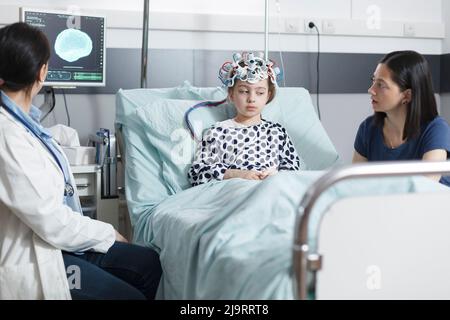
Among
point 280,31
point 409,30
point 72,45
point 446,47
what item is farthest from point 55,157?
point 446,47

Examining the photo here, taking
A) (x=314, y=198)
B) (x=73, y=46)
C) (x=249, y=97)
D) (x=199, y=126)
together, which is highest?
(x=73, y=46)

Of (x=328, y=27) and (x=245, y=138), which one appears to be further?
(x=328, y=27)

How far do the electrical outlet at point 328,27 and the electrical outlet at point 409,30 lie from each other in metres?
0.51

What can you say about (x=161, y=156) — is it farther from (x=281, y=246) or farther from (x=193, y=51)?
(x=281, y=246)

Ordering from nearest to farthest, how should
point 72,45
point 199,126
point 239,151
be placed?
point 239,151, point 199,126, point 72,45

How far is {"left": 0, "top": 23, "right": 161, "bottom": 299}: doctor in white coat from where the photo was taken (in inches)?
72.3

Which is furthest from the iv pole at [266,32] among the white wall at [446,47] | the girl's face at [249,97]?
the white wall at [446,47]

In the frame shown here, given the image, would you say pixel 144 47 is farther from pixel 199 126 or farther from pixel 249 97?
pixel 249 97

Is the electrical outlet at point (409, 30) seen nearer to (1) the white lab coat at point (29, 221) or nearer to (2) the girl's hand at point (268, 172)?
(2) the girl's hand at point (268, 172)

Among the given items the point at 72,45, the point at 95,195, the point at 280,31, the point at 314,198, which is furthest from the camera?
the point at 280,31

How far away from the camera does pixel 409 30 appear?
13.7ft

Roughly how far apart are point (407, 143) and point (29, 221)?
161 cm

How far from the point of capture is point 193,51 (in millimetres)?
3740
